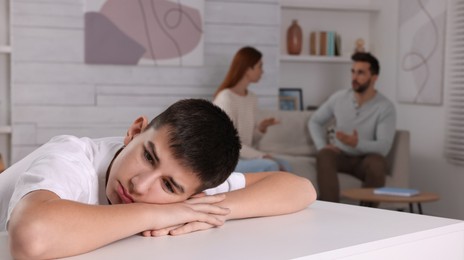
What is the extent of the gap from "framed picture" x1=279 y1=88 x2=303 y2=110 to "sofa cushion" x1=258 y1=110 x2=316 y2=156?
0.69 m

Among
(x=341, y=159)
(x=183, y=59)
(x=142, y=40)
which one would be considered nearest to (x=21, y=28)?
(x=142, y=40)

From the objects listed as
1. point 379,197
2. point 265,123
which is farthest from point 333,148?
point 379,197

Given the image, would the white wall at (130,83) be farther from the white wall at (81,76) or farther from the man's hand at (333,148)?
the man's hand at (333,148)

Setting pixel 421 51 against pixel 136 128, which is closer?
pixel 136 128

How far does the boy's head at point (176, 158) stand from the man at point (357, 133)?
13.0ft

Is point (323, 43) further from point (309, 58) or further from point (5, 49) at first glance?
point (5, 49)

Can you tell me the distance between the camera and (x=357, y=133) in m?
5.66

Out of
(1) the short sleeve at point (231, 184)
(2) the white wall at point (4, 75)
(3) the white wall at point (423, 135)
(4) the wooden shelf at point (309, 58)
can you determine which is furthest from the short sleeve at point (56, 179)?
(4) the wooden shelf at point (309, 58)

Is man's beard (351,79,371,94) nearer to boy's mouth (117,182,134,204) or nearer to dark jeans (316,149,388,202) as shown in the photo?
dark jeans (316,149,388,202)

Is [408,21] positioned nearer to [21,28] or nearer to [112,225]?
[21,28]

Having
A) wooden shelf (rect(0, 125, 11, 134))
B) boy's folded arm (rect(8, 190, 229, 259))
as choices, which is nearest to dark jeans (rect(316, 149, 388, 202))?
wooden shelf (rect(0, 125, 11, 134))

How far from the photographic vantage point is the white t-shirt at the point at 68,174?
4.43 ft

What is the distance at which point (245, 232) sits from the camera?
146 cm

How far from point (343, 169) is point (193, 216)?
14.0 feet
